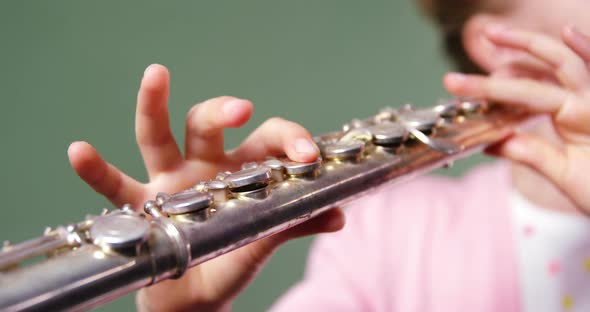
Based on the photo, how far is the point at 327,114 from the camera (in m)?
1.16

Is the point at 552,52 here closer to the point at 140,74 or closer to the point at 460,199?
the point at 460,199

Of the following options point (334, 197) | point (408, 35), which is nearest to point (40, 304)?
point (334, 197)

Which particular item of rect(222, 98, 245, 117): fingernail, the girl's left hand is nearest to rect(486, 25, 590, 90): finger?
the girl's left hand

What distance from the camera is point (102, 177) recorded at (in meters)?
0.45

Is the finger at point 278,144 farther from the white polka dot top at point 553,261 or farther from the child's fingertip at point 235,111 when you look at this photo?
the white polka dot top at point 553,261

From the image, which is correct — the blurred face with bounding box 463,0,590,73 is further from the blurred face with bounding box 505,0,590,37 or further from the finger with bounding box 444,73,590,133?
the finger with bounding box 444,73,590,133

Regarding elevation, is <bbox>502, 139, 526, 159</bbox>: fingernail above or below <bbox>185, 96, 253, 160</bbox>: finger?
below

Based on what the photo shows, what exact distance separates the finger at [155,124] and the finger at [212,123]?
2 cm

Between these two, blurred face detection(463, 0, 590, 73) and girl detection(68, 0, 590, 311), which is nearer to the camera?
girl detection(68, 0, 590, 311)

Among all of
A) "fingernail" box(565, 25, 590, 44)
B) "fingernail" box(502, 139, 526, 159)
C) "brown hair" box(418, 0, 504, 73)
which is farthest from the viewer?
"brown hair" box(418, 0, 504, 73)

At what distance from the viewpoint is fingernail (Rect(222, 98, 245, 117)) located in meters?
0.45

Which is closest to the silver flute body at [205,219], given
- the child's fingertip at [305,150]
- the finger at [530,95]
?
the child's fingertip at [305,150]

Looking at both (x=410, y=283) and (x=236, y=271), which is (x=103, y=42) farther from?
(x=410, y=283)

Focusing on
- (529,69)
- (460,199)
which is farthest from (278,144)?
(460,199)
